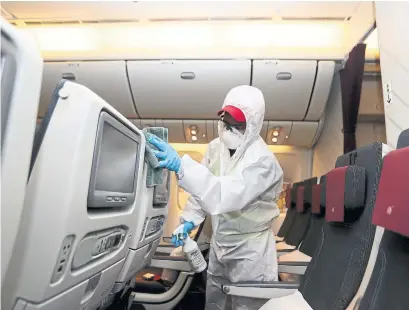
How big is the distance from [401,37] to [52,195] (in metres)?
2.05

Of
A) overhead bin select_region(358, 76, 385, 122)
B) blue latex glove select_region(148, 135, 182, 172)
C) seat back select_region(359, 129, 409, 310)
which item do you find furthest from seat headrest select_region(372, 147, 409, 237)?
overhead bin select_region(358, 76, 385, 122)

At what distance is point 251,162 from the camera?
225cm

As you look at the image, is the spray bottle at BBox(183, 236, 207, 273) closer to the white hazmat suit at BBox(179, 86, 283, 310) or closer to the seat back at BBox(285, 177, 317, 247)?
the white hazmat suit at BBox(179, 86, 283, 310)

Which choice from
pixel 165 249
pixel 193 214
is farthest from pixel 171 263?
pixel 165 249

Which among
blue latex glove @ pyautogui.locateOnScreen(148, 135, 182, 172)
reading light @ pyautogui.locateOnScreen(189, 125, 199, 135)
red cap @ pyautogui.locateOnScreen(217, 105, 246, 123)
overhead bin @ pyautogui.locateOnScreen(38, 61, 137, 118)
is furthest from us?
reading light @ pyautogui.locateOnScreen(189, 125, 199, 135)

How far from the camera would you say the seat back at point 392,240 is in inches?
35.3

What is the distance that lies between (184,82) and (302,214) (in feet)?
5.42

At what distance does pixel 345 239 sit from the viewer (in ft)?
4.77

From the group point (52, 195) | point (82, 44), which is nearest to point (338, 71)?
point (82, 44)

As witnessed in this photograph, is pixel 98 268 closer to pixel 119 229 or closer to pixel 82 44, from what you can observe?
pixel 119 229

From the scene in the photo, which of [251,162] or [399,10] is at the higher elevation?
[399,10]

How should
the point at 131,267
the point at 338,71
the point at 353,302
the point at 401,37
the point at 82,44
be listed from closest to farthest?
the point at 353,302 → the point at 131,267 → the point at 401,37 → the point at 338,71 → the point at 82,44

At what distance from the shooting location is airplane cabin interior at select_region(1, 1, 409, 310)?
0.90 meters

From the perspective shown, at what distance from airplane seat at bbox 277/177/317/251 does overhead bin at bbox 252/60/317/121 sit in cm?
89
